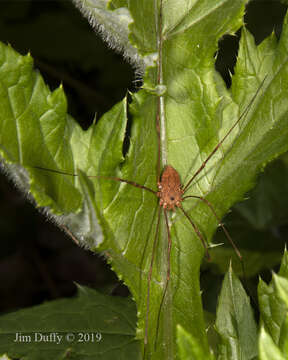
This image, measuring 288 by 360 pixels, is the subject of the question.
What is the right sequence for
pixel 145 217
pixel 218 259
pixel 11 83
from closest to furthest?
pixel 11 83
pixel 145 217
pixel 218 259

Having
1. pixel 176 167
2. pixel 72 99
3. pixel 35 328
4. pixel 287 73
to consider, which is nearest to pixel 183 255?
pixel 176 167

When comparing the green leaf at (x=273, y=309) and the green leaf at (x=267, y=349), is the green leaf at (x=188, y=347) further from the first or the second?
the green leaf at (x=273, y=309)

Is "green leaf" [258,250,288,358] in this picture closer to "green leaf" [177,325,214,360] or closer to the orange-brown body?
"green leaf" [177,325,214,360]

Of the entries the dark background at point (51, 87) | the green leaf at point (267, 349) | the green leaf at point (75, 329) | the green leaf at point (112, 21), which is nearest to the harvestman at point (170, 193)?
the green leaf at point (75, 329)

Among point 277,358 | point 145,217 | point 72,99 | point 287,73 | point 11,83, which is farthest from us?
point 72,99

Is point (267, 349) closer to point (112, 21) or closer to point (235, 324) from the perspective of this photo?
point (235, 324)

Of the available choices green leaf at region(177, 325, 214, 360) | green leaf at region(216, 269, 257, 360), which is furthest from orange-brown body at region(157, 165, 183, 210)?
green leaf at region(177, 325, 214, 360)

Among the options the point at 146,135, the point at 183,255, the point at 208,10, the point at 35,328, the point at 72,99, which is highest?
the point at 72,99

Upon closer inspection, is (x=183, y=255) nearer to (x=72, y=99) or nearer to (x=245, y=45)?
(x=245, y=45)
